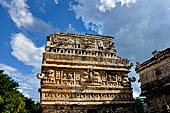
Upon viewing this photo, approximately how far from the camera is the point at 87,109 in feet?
43.1

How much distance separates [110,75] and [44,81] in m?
5.78

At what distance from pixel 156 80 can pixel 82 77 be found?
8549 mm

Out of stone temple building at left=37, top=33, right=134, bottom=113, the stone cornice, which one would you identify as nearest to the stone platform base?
stone temple building at left=37, top=33, right=134, bottom=113

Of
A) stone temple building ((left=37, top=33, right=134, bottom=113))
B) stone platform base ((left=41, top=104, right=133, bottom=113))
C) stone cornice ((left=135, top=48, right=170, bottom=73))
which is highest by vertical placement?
stone cornice ((left=135, top=48, right=170, bottom=73))

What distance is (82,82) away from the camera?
13711mm

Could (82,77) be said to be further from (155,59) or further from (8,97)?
(8,97)

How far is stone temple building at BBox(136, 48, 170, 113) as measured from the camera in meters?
16.2

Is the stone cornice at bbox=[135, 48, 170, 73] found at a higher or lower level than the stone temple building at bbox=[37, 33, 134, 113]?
higher

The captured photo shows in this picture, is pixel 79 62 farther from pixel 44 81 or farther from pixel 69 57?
pixel 44 81

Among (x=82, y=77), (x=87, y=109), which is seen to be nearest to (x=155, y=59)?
(x=82, y=77)

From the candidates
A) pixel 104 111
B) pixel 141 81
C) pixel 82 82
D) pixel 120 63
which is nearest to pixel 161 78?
pixel 141 81

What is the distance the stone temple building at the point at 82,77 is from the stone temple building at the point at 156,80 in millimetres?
3818

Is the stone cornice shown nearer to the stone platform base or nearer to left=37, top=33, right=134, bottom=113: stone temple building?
left=37, top=33, right=134, bottom=113: stone temple building

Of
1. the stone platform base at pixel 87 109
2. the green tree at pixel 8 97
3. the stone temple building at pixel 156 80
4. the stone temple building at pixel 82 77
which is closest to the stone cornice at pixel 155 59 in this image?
the stone temple building at pixel 156 80
